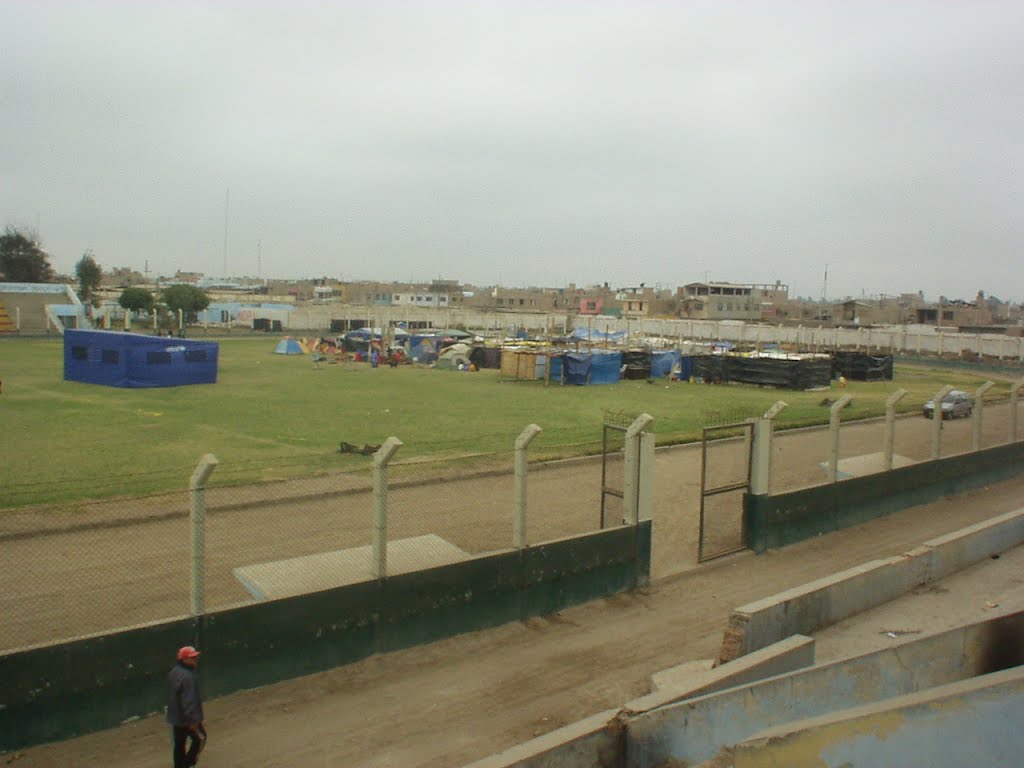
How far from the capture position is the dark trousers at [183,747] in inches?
243

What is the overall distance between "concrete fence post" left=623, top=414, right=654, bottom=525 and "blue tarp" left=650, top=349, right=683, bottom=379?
36.0 metres

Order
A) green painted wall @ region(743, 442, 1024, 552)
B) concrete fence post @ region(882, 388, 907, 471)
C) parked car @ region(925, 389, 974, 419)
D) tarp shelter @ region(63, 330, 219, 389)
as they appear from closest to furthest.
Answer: green painted wall @ region(743, 442, 1024, 552), concrete fence post @ region(882, 388, 907, 471), parked car @ region(925, 389, 974, 419), tarp shelter @ region(63, 330, 219, 389)

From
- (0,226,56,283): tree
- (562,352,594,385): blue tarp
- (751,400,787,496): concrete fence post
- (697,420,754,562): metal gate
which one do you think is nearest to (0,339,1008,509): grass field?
(562,352,594,385): blue tarp

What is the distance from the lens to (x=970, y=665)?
281 inches

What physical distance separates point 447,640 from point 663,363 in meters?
39.0

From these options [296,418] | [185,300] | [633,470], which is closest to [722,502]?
[633,470]

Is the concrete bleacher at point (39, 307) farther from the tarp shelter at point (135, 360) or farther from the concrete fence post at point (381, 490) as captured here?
the concrete fence post at point (381, 490)

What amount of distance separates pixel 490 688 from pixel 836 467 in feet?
28.2

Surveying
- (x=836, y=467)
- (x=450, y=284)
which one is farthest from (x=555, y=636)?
(x=450, y=284)

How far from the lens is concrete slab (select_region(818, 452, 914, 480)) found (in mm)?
15180

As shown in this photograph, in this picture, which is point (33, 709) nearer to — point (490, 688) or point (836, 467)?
point (490, 688)

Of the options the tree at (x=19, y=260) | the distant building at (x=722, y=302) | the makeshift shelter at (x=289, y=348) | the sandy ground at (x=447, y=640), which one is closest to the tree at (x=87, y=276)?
the tree at (x=19, y=260)

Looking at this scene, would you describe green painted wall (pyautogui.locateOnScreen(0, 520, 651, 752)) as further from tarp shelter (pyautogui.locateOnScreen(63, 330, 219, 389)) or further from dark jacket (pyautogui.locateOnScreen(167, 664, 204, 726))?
tarp shelter (pyautogui.locateOnScreen(63, 330, 219, 389))

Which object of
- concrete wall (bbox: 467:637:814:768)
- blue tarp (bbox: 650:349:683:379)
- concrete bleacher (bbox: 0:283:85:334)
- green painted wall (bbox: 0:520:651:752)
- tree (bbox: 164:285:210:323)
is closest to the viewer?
concrete wall (bbox: 467:637:814:768)
